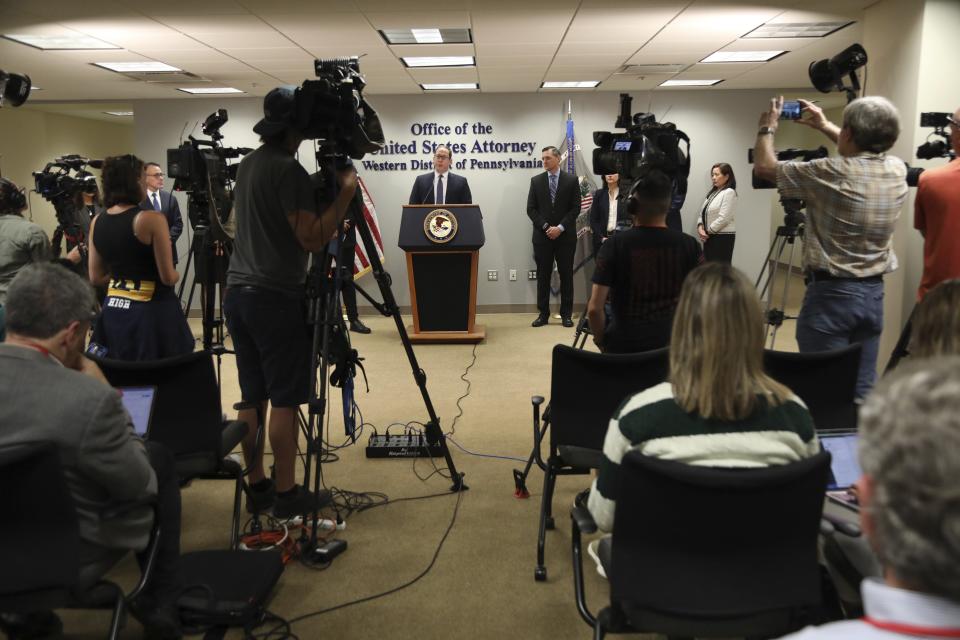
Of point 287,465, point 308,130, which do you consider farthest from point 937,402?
point 287,465

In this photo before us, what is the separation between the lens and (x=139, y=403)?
247cm

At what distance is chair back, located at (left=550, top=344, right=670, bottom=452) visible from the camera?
2520 millimetres

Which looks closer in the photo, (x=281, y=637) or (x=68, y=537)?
(x=68, y=537)

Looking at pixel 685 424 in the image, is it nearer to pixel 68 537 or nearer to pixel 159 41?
pixel 68 537

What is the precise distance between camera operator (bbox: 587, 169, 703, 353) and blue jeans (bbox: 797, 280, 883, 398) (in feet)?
1.92

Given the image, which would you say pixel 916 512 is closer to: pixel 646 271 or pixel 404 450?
pixel 646 271

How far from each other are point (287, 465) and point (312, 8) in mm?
3383

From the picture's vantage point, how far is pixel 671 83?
8.46m

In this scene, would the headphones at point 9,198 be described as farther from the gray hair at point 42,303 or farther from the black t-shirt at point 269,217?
the gray hair at point 42,303

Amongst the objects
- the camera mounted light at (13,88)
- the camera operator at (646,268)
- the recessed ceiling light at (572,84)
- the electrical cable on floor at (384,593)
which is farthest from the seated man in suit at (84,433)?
the recessed ceiling light at (572,84)

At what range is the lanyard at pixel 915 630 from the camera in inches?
28.5

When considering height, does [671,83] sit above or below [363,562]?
above

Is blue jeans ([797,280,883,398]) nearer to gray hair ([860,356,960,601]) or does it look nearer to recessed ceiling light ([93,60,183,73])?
gray hair ([860,356,960,601])

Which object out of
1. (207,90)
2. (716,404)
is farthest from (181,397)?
(207,90)
